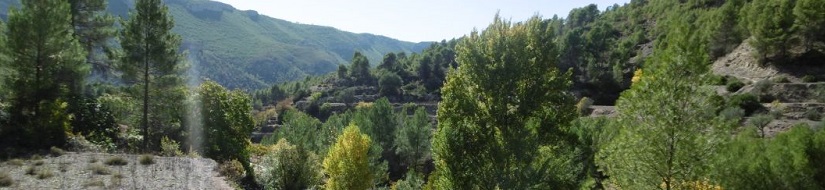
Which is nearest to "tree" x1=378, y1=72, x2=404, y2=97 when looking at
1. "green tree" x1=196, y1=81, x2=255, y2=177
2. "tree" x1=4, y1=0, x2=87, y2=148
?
"green tree" x1=196, y1=81, x2=255, y2=177

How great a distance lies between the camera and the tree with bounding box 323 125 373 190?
101 ft

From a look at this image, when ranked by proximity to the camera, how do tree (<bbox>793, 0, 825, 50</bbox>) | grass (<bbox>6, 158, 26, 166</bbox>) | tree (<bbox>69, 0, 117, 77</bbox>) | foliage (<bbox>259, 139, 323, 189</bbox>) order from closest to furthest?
grass (<bbox>6, 158, 26, 166</bbox>) → foliage (<bbox>259, 139, 323, 189</bbox>) → tree (<bbox>69, 0, 117, 77</bbox>) → tree (<bbox>793, 0, 825, 50</bbox>)

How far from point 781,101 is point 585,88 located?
44.4 m

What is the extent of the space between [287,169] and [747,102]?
130 ft

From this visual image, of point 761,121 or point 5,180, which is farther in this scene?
point 761,121

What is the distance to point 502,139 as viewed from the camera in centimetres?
1422

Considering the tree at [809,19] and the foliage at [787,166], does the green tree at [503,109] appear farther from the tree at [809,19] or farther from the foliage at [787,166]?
the tree at [809,19]

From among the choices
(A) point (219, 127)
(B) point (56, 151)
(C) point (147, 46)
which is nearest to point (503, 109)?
(B) point (56, 151)

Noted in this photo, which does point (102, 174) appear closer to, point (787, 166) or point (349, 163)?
point (349, 163)

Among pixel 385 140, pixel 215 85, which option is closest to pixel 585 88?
pixel 385 140

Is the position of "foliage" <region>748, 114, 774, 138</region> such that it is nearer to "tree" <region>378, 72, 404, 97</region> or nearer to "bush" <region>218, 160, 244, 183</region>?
"bush" <region>218, 160, 244, 183</region>

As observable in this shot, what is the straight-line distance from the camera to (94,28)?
110 ft

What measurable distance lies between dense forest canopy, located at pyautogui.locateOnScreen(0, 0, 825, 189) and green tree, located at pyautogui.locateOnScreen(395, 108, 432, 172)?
0.24m

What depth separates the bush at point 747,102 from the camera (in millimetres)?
41156
